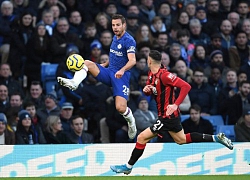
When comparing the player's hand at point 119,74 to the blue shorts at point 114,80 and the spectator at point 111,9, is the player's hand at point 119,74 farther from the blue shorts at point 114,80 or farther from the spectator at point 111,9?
the spectator at point 111,9

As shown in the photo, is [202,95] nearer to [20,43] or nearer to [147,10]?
[147,10]

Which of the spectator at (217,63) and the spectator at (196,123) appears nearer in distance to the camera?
the spectator at (196,123)

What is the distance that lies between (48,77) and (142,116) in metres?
2.39

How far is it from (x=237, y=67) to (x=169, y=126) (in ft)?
22.2

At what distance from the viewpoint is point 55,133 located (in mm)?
17984

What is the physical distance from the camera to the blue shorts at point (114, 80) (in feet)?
49.3

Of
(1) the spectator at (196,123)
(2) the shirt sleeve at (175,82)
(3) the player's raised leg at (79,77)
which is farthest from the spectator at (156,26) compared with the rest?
(2) the shirt sleeve at (175,82)

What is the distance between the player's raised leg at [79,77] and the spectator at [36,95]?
416cm

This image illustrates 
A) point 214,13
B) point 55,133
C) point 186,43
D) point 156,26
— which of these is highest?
point 214,13

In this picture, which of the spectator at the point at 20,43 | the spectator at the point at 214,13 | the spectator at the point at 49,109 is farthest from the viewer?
the spectator at the point at 214,13

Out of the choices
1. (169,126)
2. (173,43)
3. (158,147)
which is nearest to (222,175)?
(158,147)

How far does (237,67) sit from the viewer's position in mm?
20969

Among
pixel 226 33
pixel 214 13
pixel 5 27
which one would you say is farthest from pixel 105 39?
pixel 214 13

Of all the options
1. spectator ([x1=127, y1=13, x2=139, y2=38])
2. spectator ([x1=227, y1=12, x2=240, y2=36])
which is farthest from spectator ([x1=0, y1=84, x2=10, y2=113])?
spectator ([x1=227, y1=12, x2=240, y2=36])
